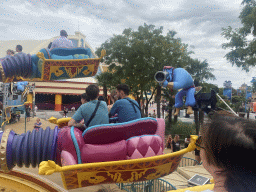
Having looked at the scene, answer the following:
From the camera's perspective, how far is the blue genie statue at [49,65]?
3.36 meters

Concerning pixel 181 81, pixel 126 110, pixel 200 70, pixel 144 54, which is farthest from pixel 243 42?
pixel 126 110

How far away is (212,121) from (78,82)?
22.2m

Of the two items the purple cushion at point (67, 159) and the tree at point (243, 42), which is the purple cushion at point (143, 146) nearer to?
the purple cushion at point (67, 159)

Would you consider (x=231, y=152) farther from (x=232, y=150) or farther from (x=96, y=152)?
(x=96, y=152)

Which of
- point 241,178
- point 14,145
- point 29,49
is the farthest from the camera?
point 29,49

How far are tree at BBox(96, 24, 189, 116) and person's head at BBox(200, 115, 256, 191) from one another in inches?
428

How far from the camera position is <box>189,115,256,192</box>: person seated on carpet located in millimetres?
613

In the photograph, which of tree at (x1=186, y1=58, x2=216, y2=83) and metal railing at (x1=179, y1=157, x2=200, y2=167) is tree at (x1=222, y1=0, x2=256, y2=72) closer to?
tree at (x1=186, y1=58, x2=216, y2=83)

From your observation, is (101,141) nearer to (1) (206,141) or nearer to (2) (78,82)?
(1) (206,141)

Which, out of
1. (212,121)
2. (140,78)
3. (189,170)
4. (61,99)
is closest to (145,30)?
(140,78)

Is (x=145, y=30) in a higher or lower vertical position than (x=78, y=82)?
higher

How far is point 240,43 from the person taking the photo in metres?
11.7

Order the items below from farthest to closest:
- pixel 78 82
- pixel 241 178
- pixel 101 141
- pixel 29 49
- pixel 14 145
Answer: pixel 29 49, pixel 78 82, pixel 101 141, pixel 14 145, pixel 241 178

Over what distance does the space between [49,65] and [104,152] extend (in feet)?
7.71
